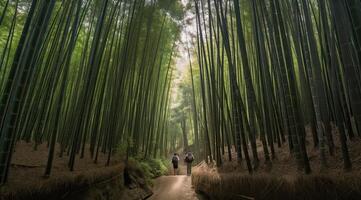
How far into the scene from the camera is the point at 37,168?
2.89 meters

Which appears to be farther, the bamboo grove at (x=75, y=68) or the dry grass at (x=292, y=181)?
the bamboo grove at (x=75, y=68)

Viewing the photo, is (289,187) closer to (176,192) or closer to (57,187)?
(57,187)

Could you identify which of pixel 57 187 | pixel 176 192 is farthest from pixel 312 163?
pixel 176 192

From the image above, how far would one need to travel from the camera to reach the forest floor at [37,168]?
7.36 ft

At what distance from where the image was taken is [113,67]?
451 centimetres

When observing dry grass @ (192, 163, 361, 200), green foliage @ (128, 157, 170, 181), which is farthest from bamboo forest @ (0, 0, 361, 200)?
green foliage @ (128, 157, 170, 181)

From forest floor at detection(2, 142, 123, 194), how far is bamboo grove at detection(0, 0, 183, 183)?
13 centimetres

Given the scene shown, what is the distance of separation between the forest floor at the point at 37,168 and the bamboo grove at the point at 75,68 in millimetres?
134

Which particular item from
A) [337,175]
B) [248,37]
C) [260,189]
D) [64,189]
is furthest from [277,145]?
[64,189]

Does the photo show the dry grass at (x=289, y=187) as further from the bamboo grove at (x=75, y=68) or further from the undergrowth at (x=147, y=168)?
the undergrowth at (x=147, y=168)

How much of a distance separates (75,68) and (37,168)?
110 inches

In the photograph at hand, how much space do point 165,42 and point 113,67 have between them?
85.2 inches

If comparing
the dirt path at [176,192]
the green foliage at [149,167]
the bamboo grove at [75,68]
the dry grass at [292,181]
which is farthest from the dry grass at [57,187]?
the green foliage at [149,167]

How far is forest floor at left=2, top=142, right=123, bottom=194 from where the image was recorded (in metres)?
2.24
